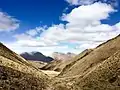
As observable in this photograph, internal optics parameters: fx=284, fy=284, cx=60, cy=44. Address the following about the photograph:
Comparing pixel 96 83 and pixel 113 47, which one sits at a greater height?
pixel 113 47

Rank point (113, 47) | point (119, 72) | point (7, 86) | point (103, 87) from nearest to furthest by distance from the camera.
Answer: point (7, 86)
point (103, 87)
point (119, 72)
point (113, 47)

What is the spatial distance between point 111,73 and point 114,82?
18.4ft

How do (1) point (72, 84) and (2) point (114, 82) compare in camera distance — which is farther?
(1) point (72, 84)

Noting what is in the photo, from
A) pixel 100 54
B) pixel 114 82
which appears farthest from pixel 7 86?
pixel 100 54

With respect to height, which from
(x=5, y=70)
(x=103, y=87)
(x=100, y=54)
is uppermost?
(x=100, y=54)

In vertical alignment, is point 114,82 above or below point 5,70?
below

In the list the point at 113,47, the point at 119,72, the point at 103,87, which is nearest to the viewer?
the point at 103,87

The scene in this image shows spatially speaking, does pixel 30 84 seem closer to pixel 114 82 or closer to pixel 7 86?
pixel 7 86

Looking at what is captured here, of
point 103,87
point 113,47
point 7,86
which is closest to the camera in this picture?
point 7,86

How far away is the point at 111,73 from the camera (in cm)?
6900

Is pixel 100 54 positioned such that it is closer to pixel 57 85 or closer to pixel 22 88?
pixel 57 85

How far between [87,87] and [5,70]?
19.1 m

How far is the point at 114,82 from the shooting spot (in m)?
63.6

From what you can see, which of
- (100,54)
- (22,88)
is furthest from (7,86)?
(100,54)
